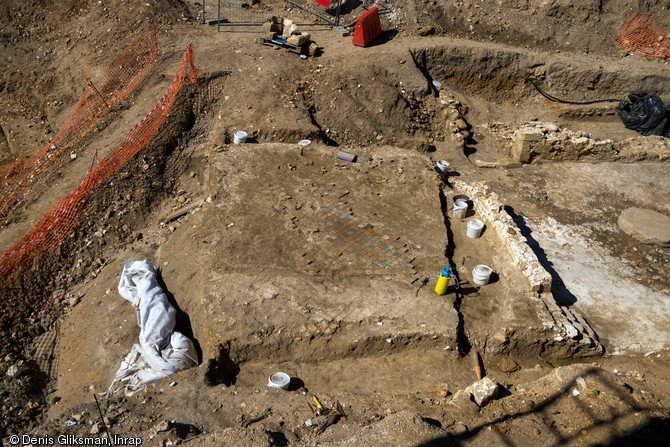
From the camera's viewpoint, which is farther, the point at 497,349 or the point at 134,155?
the point at 134,155

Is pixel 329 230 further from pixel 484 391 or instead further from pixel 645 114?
pixel 645 114

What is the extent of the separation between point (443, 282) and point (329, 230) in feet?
6.11

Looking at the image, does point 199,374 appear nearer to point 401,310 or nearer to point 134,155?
point 401,310

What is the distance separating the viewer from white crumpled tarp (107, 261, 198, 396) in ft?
16.8

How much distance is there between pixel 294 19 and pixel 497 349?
1053cm

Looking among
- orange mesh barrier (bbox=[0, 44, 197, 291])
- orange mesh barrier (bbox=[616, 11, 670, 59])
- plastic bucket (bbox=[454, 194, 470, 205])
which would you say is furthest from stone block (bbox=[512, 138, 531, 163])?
orange mesh barrier (bbox=[0, 44, 197, 291])

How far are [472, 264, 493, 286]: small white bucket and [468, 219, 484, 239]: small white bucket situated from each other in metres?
0.89

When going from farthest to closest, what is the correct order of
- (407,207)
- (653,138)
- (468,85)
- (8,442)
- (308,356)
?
(468,85)
(653,138)
(407,207)
(308,356)
(8,442)

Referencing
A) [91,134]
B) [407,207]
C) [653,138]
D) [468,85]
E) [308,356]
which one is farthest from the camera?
[468,85]

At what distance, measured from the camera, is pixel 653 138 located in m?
9.51

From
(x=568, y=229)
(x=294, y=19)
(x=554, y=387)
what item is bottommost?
(x=568, y=229)

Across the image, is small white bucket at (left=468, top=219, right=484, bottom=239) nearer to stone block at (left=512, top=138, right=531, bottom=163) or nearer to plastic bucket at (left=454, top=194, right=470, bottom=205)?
plastic bucket at (left=454, top=194, right=470, bottom=205)

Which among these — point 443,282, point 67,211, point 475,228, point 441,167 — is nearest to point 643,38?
point 441,167

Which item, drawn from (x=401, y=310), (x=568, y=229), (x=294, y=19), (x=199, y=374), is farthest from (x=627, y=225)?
(x=294, y=19)
